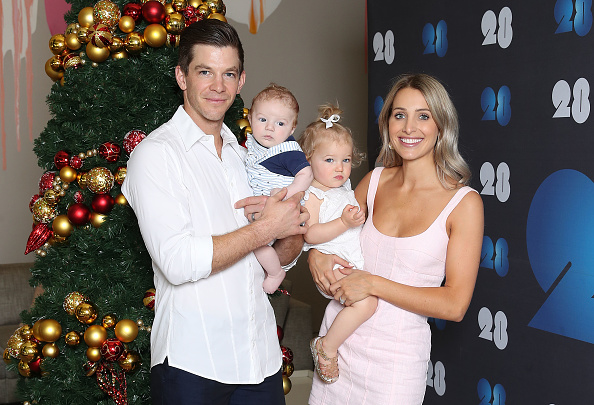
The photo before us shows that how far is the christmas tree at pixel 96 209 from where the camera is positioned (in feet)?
8.23

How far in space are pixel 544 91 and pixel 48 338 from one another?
2383mm

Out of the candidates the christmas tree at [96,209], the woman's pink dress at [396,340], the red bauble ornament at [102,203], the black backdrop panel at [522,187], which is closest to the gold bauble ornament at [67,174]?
the christmas tree at [96,209]

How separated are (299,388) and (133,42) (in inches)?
136

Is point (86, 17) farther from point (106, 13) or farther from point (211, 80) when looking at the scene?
point (211, 80)

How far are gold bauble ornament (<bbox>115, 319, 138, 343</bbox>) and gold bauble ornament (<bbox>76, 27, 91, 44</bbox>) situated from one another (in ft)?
3.58

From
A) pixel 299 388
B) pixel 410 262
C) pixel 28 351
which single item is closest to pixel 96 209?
pixel 28 351

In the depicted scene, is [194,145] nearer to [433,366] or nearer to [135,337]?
[135,337]

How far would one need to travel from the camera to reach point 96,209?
2518mm

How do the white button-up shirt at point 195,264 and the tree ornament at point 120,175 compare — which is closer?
the white button-up shirt at point 195,264

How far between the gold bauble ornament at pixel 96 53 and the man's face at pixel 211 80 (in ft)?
1.98

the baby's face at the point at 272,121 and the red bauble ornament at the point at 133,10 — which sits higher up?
the red bauble ornament at the point at 133,10

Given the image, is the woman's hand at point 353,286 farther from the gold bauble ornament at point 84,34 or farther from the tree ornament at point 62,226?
the gold bauble ornament at point 84,34

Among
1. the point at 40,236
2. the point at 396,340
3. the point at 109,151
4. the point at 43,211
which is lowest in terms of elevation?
the point at 396,340

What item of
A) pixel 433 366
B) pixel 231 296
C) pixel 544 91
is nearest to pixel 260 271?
pixel 231 296
